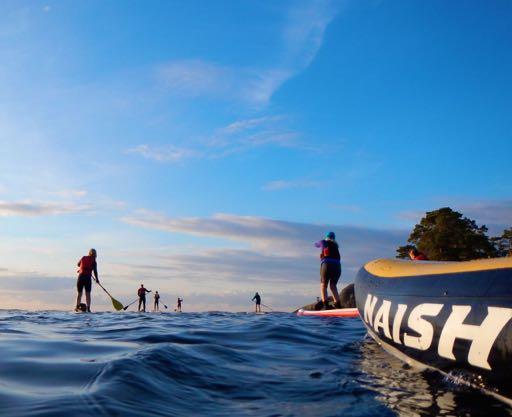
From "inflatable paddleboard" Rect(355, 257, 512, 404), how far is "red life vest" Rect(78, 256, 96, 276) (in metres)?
11.8

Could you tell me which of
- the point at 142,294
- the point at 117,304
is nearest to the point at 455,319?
the point at 117,304

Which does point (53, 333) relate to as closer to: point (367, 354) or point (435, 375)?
point (367, 354)

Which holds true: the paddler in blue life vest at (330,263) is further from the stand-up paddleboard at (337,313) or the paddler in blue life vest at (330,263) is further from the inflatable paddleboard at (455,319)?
the inflatable paddleboard at (455,319)

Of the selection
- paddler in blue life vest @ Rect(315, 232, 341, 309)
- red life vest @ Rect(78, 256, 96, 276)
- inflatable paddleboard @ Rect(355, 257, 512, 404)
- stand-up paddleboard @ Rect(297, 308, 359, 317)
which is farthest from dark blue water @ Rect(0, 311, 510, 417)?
red life vest @ Rect(78, 256, 96, 276)

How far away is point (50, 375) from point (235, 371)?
1.39m

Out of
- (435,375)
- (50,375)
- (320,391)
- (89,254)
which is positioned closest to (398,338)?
(435,375)

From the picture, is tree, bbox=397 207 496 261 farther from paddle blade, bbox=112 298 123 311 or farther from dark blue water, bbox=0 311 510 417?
dark blue water, bbox=0 311 510 417

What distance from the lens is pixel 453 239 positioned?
29203 mm

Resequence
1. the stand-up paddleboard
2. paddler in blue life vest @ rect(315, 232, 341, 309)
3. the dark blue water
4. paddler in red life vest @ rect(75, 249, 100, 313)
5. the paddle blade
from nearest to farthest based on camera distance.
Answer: the dark blue water → the stand-up paddleboard → paddler in blue life vest @ rect(315, 232, 341, 309) → paddler in red life vest @ rect(75, 249, 100, 313) → the paddle blade

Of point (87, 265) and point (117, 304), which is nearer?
point (87, 265)

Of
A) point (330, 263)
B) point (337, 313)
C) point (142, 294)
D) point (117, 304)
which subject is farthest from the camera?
point (142, 294)

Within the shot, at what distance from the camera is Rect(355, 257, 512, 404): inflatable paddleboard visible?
9.25ft

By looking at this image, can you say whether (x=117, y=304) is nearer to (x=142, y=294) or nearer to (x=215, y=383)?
(x=142, y=294)

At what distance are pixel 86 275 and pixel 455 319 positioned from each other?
13160 mm
